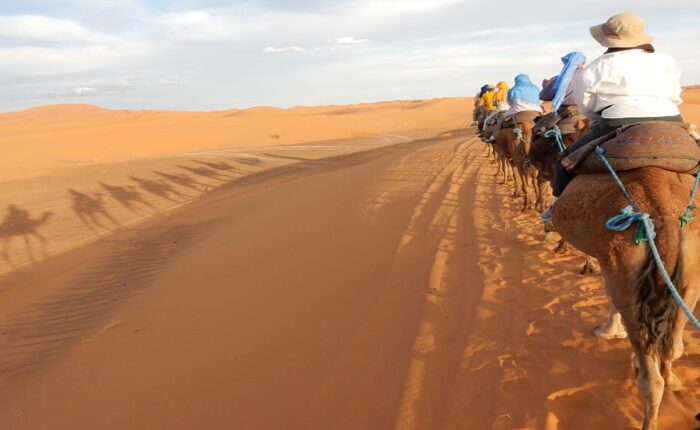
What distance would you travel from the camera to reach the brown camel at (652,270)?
3.02 m

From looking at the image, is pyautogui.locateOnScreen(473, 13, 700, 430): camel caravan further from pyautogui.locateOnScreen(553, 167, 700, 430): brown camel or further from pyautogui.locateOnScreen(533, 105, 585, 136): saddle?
pyautogui.locateOnScreen(533, 105, 585, 136): saddle

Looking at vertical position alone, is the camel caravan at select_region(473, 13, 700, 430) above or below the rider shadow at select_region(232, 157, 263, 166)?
above

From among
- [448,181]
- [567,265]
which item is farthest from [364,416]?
[448,181]

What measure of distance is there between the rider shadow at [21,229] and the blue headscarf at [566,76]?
1091 cm

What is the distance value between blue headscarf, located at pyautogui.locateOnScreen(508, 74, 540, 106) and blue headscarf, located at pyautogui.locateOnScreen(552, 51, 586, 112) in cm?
381

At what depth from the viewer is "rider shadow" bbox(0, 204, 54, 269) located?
12.4 meters

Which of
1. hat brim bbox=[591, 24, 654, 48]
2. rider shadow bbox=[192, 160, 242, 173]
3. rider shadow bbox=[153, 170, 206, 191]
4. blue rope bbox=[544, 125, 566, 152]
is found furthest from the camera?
rider shadow bbox=[192, 160, 242, 173]

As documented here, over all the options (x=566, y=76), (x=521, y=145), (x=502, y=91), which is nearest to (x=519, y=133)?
(x=521, y=145)

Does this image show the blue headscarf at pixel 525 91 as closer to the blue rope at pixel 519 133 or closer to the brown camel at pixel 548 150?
the blue rope at pixel 519 133

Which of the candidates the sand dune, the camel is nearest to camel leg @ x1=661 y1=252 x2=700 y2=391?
the camel

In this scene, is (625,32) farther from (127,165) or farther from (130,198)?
(127,165)

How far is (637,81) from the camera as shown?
366cm

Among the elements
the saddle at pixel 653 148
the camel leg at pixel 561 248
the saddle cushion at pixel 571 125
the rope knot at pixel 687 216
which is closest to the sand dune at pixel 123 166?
the camel leg at pixel 561 248

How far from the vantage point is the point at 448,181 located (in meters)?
14.4
